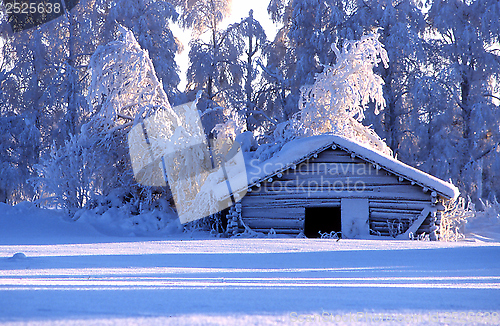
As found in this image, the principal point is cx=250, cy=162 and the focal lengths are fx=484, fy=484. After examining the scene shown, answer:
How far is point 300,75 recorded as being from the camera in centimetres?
2820

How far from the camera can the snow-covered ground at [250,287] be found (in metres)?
3.59

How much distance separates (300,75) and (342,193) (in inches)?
593

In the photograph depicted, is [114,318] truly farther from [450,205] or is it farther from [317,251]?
[450,205]

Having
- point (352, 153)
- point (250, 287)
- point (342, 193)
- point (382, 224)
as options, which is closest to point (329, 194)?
point (342, 193)

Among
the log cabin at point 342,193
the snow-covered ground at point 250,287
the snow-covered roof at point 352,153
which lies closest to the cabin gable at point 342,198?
the log cabin at point 342,193

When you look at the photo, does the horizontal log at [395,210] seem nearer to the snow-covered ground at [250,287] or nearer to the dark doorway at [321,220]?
the snow-covered ground at [250,287]

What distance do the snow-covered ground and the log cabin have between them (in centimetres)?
552

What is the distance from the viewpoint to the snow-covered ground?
3.59 meters

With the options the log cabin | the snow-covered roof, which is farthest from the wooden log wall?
the snow-covered roof

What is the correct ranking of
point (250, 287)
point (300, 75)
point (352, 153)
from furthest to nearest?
point (300, 75), point (352, 153), point (250, 287)

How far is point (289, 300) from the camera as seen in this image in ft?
13.7

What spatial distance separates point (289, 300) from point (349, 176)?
1070 centimetres

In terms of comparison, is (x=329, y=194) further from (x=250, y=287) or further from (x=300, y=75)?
(x=300, y=75)

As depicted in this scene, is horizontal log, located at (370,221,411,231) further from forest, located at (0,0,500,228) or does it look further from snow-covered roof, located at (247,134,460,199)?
forest, located at (0,0,500,228)
